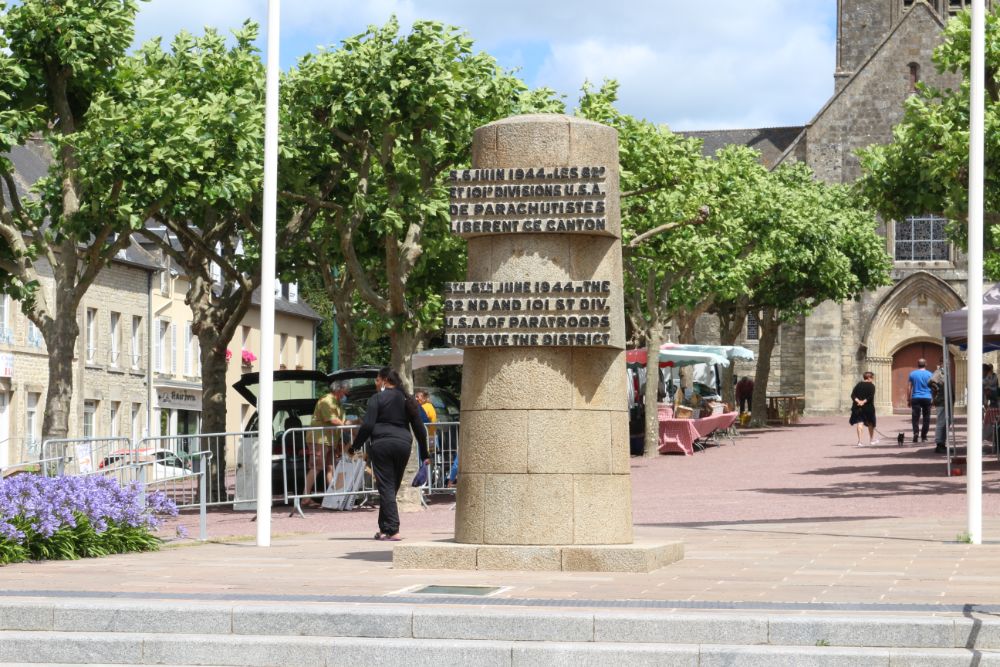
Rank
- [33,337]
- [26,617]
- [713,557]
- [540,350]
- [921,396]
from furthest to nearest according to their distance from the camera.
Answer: [33,337]
[921,396]
[713,557]
[540,350]
[26,617]

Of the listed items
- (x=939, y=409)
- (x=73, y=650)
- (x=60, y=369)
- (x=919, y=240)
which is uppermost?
(x=919, y=240)

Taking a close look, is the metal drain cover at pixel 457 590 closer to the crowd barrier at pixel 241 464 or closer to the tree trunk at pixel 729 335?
the crowd barrier at pixel 241 464

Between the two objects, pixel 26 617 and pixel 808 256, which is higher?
pixel 808 256

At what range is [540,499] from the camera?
12.0 metres

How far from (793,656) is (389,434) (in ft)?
23.7

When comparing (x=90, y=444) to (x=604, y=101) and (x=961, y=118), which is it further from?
(x=604, y=101)

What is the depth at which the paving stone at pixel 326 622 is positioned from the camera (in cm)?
862

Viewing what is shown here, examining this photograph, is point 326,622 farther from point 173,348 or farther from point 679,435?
point 173,348

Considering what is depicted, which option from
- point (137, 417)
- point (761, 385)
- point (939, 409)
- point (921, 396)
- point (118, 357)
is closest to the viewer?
point (939, 409)

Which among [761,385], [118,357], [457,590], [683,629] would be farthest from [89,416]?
[683,629]

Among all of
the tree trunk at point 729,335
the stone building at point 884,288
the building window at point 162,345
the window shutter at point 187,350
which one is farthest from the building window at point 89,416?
the stone building at point 884,288

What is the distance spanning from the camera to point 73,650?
8656 mm

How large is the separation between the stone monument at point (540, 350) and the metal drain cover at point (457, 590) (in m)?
1.54

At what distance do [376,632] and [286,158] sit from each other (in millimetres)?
14511
